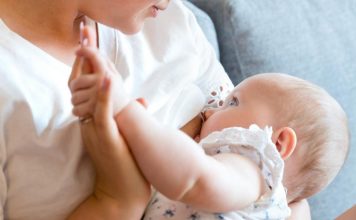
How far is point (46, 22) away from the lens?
0.98 metres

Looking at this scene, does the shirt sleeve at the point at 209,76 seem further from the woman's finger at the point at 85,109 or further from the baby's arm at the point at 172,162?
the woman's finger at the point at 85,109

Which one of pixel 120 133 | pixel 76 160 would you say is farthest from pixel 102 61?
pixel 76 160

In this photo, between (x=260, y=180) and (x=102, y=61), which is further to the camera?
(x=260, y=180)

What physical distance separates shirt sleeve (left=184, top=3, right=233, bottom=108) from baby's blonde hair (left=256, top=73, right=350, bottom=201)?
11cm

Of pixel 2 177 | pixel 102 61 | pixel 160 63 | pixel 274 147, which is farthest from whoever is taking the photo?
pixel 160 63

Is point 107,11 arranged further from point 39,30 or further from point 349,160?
point 349,160

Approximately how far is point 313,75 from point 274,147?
0.68 metres

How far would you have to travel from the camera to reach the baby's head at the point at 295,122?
3.51 feet

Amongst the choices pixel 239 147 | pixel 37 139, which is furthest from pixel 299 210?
pixel 37 139

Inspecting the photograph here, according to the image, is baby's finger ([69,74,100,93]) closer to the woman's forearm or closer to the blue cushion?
the woman's forearm

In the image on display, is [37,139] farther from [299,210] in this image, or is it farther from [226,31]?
[226,31]

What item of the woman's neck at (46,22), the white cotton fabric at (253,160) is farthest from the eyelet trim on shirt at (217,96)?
the woman's neck at (46,22)

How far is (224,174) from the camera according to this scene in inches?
34.5

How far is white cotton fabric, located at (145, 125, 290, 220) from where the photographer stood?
3.14ft
